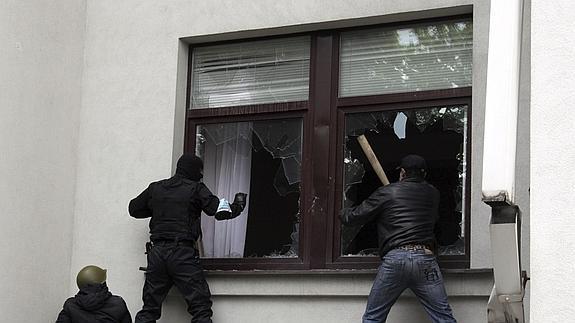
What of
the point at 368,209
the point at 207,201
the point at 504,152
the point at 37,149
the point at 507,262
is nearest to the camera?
the point at 504,152

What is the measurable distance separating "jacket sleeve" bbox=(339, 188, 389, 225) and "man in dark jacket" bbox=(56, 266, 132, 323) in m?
2.08

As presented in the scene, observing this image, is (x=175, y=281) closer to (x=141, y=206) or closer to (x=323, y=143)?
(x=141, y=206)

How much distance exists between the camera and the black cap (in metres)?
8.61

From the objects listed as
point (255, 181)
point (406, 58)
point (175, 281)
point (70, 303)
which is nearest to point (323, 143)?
point (255, 181)

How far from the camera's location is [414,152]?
921cm

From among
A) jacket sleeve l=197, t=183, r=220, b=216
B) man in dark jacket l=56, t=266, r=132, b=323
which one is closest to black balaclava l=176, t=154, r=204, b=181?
jacket sleeve l=197, t=183, r=220, b=216

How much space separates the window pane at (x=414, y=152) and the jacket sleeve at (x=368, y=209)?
650mm

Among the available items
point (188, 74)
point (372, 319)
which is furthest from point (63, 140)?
point (372, 319)

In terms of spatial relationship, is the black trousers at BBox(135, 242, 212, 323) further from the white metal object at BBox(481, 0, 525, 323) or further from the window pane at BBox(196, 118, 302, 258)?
the white metal object at BBox(481, 0, 525, 323)

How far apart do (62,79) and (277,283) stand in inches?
110

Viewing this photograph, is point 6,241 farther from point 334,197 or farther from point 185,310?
point 334,197

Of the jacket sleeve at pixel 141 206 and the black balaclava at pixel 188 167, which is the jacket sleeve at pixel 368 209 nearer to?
the black balaclava at pixel 188 167

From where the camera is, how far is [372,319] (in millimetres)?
8273

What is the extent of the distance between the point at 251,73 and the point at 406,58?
1.47 meters
